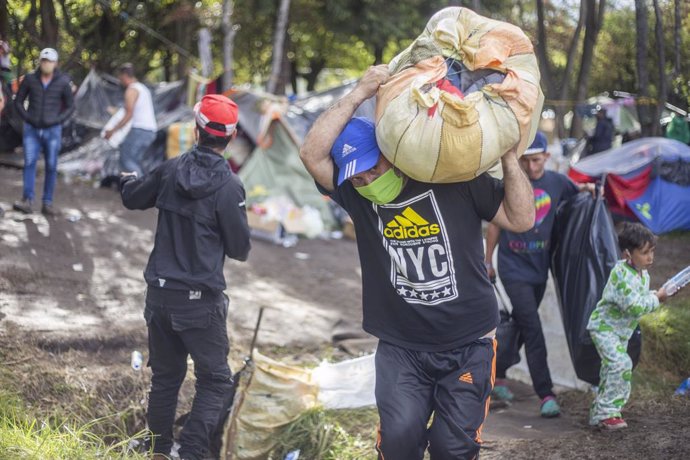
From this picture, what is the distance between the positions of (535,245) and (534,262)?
0.11 metres

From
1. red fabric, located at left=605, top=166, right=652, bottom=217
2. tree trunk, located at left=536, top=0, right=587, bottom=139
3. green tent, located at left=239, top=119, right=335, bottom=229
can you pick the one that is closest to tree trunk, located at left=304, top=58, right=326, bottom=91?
tree trunk, located at left=536, top=0, right=587, bottom=139

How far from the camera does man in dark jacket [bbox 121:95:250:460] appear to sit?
12.8 ft

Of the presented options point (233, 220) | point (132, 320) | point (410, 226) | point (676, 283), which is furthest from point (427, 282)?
point (132, 320)

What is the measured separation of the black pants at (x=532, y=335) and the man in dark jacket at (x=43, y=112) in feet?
19.2

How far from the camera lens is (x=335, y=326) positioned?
7.10 m

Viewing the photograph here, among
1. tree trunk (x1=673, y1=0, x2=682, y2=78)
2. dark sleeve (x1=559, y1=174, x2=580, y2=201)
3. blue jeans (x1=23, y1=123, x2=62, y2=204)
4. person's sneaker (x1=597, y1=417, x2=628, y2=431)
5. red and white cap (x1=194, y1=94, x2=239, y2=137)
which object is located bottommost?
person's sneaker (x1=597, y1=417, x2=628, y2=431)

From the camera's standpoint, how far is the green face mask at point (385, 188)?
3.01m

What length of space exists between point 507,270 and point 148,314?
7.83 ft

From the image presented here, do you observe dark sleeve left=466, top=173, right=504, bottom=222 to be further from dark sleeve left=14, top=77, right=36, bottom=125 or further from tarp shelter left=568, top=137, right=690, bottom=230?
dark sleeve left=14, top=77, right=36, bottom=125

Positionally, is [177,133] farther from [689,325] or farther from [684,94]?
[689,325]

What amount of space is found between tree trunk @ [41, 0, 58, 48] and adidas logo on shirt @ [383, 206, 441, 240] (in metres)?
11.6

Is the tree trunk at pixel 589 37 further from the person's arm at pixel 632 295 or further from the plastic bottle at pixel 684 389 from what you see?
the person's arm at pixel 632 295

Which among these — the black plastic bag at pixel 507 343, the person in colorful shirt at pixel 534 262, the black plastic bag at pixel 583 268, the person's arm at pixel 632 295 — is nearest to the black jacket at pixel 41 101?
the person in colorful shirt at pixel 534 262

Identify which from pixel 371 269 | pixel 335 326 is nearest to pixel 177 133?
pixel 335 326
